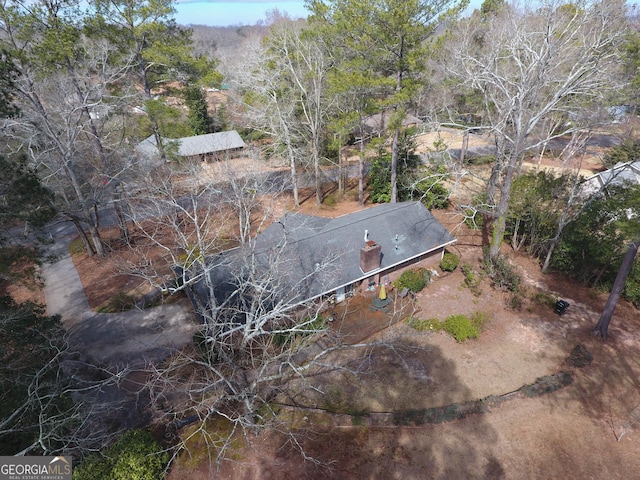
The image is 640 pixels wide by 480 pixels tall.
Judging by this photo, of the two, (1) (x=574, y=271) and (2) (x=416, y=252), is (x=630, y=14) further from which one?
(2) (x=416, y=252)

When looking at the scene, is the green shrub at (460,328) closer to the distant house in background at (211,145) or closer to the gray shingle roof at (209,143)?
the distant house in background at (211,145)

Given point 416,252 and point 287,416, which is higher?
point 416,252

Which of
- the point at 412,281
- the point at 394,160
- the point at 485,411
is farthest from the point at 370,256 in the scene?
the point at 394,160

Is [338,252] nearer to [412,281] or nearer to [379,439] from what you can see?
[412,281]

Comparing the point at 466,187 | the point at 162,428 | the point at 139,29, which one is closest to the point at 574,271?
the point at 466,187

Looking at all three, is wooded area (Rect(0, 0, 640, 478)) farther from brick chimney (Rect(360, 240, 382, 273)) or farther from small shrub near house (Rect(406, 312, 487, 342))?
small shrub near house (Rect(406, 312, 487, 342))

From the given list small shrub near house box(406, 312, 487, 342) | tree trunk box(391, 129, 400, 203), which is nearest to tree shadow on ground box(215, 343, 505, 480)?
small shrub near house box(406, 312, 487, 342)
